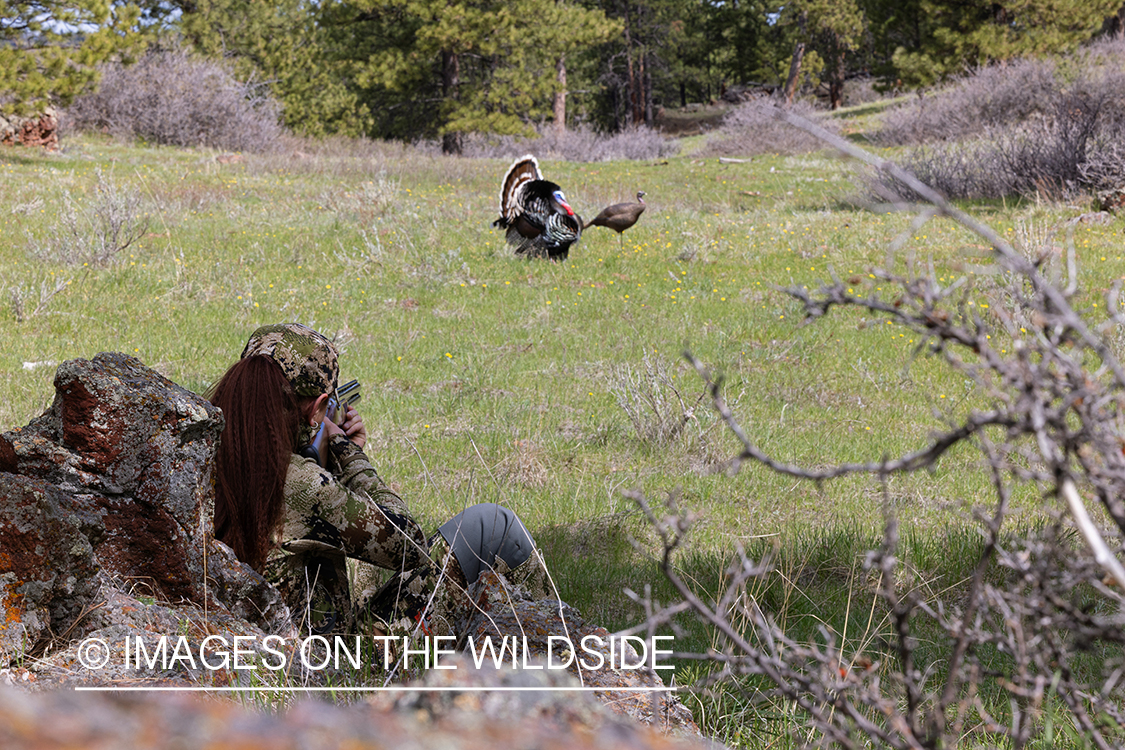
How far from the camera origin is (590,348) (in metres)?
7.50

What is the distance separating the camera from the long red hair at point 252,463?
105 inches

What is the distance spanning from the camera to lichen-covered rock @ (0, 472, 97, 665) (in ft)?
6.16

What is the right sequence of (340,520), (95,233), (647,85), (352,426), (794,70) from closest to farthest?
(340,520) → (352,426) → (95,233) → (794,70) → (647,85)

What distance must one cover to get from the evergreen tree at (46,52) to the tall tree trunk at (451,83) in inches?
458

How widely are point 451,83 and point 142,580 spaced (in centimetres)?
2665

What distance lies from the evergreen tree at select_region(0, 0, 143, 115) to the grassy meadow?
1629 mm

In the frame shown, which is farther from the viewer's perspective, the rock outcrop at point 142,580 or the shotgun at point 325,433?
the shotgun at point 325,433

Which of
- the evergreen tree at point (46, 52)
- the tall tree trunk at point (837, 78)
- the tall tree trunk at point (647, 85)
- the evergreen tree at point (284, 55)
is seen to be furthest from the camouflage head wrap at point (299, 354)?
the tall tree trunk at point (837, 78)

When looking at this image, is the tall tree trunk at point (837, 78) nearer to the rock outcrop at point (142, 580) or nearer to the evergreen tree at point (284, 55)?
the evergreen tree at point (284, 55)

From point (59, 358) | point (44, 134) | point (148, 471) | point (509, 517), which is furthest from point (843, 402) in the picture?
point (44, 134)

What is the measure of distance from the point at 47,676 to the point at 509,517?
5.12ft

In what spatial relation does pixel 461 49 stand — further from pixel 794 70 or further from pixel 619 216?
pixel 619 216

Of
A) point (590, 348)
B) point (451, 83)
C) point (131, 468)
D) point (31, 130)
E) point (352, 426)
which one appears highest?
point (451, 83)

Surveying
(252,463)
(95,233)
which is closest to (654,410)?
(252,463)
